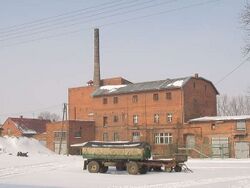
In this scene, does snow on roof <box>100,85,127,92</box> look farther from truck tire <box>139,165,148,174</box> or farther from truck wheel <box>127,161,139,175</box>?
truck wheel <box>127,161,139,175</box>

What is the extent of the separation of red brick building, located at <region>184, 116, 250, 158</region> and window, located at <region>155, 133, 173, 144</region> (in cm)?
211

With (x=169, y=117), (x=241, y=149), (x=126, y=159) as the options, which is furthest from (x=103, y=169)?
(x=169, y=117)

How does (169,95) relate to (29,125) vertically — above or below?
above

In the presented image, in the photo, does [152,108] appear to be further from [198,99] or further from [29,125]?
[29,125]

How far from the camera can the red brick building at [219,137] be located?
50.9m

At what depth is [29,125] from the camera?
82.4m

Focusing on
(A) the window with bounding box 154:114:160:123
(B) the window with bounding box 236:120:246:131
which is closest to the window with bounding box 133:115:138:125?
(A) the window with bounding box 154:114:160:123

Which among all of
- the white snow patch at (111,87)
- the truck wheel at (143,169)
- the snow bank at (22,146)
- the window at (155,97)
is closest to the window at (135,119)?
the window at (155,97)

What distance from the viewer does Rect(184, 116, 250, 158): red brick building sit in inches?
2004

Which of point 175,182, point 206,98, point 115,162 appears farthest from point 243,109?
point 175,182

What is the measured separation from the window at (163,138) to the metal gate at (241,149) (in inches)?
350

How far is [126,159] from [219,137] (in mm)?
25679

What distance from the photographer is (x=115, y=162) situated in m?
29.3

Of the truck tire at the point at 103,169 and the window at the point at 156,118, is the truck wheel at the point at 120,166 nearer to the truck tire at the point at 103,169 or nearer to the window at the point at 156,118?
the truck tire at the point at 103,169
